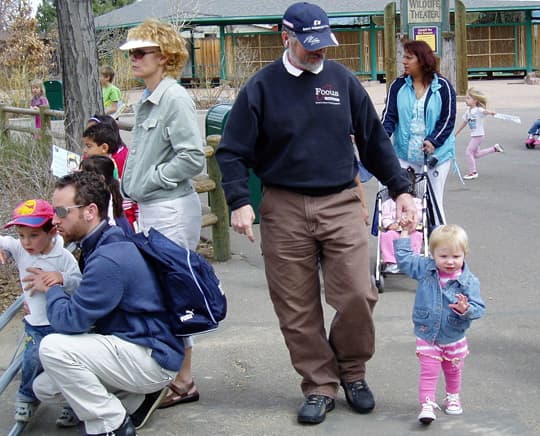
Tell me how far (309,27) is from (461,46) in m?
20.0

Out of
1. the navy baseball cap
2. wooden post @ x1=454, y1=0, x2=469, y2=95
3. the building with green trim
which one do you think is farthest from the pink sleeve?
the building with green trim

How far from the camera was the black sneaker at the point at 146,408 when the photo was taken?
4.57 metres

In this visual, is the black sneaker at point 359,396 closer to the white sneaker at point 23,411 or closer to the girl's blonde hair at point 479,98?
the white sneaker at point 23,411

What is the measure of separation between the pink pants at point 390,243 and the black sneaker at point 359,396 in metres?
2.44

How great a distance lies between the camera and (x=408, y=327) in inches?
241

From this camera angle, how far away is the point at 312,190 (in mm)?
4531

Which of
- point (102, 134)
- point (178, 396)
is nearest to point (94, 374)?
point (178, 396)

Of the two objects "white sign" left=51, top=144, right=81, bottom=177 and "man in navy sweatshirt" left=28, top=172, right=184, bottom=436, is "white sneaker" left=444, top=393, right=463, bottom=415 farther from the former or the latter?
"white sign" left=51, top=144, right=81, bottom=177

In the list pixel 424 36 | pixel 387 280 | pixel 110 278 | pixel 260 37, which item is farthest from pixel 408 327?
pixel 260 37

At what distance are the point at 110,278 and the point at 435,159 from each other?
3.78m

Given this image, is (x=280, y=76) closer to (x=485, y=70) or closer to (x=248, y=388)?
(x=248, y=388)

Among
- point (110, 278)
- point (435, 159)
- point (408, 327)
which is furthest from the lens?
point (435, 159)

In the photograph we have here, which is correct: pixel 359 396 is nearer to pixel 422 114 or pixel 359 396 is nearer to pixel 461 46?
pixel 422 114

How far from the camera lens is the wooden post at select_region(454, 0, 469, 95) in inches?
918
